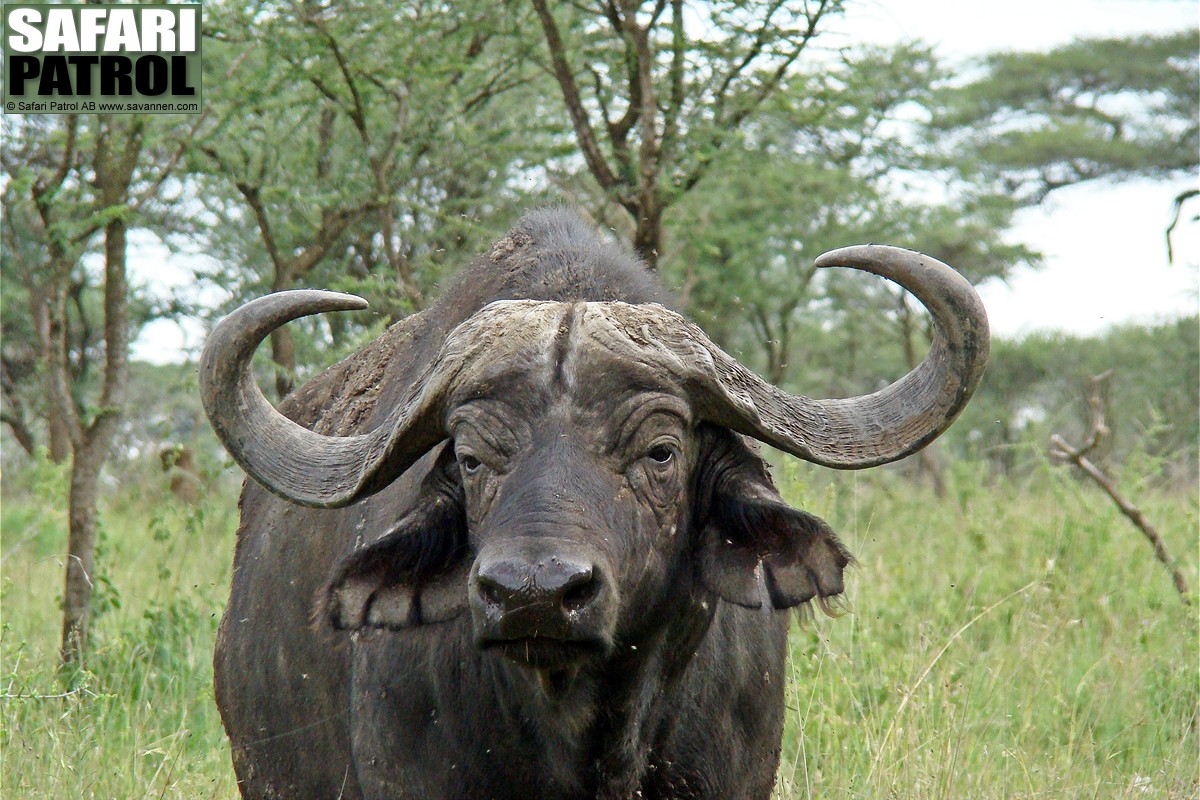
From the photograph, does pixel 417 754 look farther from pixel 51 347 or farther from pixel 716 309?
pixel 716 309

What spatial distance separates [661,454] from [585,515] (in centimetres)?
41

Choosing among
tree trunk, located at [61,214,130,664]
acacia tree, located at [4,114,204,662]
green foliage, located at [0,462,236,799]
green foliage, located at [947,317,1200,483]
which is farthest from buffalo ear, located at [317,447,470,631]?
green foliage, located at [947,317,1200,483]

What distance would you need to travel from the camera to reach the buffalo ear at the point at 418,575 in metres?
3.73

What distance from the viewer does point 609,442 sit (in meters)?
3.50

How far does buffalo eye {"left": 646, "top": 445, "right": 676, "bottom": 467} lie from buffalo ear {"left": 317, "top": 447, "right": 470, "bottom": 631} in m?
0.57

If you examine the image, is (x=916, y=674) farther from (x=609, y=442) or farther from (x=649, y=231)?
(x=649, y=231)

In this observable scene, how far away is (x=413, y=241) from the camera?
11.0 metres

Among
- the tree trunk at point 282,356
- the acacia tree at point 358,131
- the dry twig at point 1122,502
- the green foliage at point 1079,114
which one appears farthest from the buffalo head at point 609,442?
the green foliage at point 1079,114

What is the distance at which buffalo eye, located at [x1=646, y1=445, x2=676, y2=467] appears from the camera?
357 cm

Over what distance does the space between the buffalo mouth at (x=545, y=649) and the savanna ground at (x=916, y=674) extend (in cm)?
144

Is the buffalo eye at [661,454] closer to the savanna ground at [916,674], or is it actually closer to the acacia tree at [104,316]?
the savanna ground at [916,674]

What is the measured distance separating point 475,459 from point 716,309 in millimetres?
13030

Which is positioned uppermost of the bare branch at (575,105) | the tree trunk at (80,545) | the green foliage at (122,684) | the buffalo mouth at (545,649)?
the bare branch at (575,105)

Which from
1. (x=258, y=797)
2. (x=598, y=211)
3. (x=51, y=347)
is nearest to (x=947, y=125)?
(x=598, y=211)
